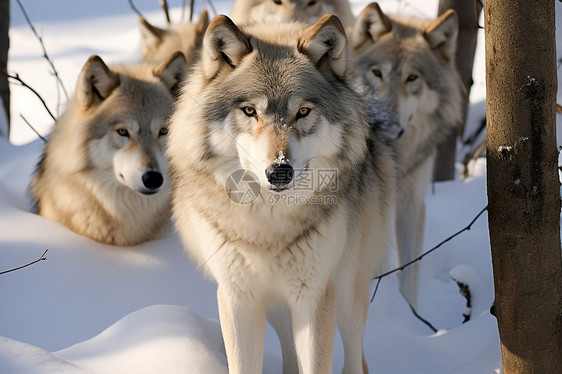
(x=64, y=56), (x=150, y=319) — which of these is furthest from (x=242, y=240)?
(x=64, y=56)

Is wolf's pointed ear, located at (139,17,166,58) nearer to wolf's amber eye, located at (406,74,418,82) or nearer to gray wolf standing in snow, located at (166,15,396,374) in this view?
wolf's amber eye, located at (406,74,418,82)

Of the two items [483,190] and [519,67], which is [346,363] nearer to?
[519,67]

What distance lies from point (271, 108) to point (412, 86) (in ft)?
8.05

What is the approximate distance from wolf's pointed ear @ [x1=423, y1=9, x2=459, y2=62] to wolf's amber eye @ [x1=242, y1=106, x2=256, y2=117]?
8.57 ft

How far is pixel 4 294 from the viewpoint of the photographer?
3.49m

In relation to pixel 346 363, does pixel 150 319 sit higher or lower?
higher

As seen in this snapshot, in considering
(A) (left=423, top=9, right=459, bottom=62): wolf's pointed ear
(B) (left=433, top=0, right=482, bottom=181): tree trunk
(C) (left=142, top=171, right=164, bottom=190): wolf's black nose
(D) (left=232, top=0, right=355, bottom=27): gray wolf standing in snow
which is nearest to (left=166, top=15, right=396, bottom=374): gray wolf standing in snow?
(C) (left=142, top=171, right=164, bottom=190): wolf's black nose

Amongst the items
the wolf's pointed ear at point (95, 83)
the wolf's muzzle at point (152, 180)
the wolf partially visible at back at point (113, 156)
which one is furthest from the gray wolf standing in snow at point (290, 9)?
the wolf's muzzle at point (152, 180)

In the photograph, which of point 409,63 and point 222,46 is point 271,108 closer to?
point 222,46

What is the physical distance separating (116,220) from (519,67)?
2.73 m

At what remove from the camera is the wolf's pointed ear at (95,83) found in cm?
392

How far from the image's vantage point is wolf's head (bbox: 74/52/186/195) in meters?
3.81

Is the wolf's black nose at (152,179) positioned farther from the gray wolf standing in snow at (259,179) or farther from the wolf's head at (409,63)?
the wolf's head at (409,63)

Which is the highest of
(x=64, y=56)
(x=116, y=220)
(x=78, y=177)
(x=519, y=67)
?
(x=64, y=56)
